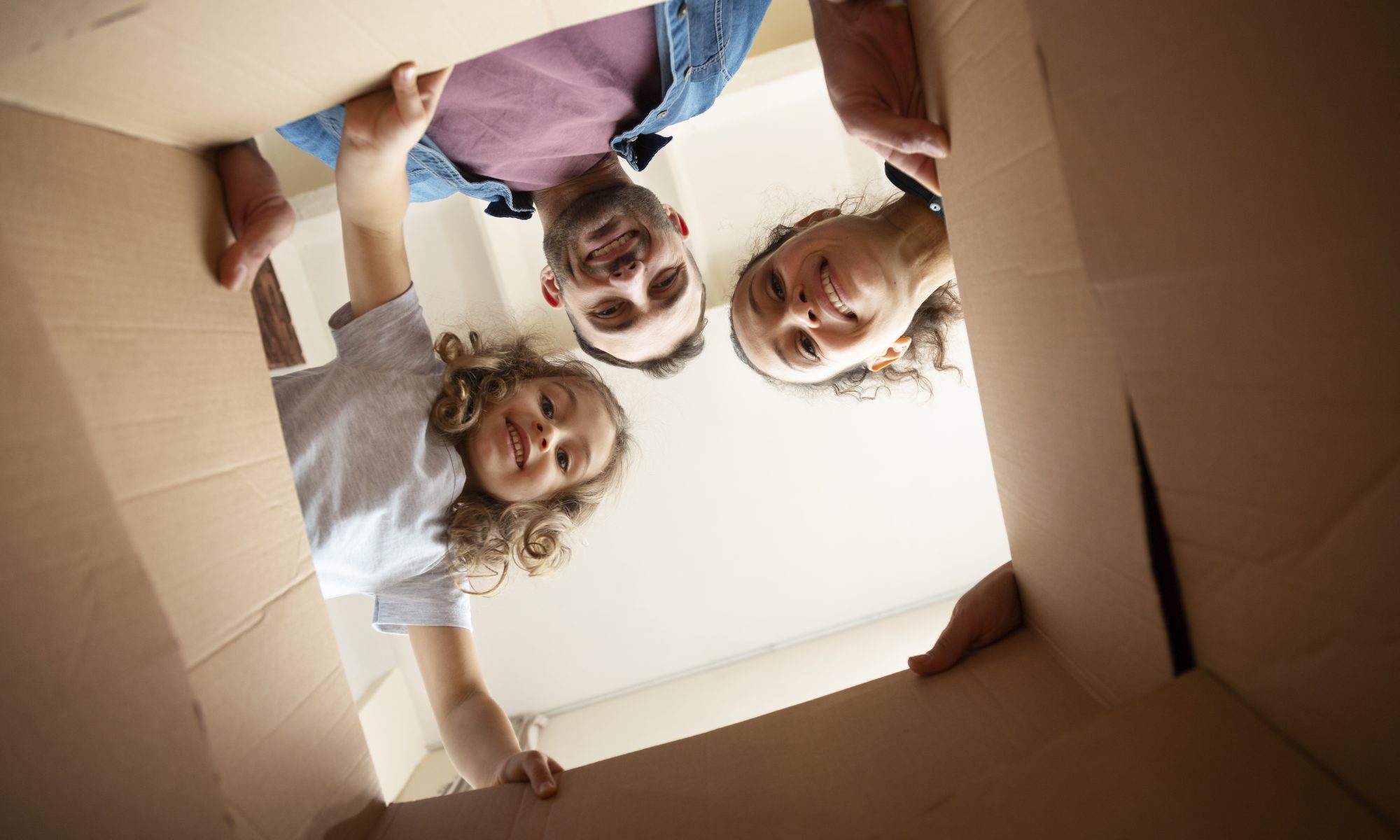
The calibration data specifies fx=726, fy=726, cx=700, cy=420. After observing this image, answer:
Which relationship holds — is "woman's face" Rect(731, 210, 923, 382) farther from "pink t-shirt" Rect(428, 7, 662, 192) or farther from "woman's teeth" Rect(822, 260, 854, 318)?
"pink t-shirt" Rect(428, 7, 662, 192)

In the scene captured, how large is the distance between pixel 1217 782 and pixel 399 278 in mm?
994

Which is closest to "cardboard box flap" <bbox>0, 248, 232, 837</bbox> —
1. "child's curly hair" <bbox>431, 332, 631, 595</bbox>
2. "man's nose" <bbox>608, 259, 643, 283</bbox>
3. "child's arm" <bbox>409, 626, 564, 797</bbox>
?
"child's arm" <bbox>409, 626, 564, 797</bbox>

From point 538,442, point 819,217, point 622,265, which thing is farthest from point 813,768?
point 819,217

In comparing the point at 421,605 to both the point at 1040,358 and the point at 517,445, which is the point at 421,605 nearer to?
the point at 517,445

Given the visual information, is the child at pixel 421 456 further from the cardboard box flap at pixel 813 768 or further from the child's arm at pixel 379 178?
the cardboard box flap at pixel 813 768

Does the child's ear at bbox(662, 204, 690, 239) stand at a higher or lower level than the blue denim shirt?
lower

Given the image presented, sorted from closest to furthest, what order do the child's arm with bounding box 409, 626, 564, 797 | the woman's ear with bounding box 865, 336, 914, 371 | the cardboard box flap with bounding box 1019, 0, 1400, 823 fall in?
the cardboard box flap with bounding box 1019, 0, 1400, 823 < the child's arm with bounding box 409, 626, 564, 797 < the woman's ear with bounding box 865, 336, 914, 371

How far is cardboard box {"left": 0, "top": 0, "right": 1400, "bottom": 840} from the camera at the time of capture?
0.36 m

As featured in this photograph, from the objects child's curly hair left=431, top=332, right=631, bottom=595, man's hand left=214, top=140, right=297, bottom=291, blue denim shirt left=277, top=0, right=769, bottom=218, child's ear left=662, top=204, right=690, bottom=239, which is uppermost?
blue denim shirt left=277, top=0, right=769, bottom=218

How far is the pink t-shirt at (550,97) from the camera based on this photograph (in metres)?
0.97

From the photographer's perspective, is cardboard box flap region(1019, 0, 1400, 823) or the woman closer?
cardboard box flap region(1019, 0, 1400, 823)

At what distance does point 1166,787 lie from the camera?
40 centimetres

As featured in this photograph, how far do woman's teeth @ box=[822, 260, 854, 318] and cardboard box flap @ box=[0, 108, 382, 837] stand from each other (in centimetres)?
78

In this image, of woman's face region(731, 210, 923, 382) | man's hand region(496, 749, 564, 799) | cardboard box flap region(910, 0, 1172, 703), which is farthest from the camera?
woman's face region(731, 210, 923, 382)
